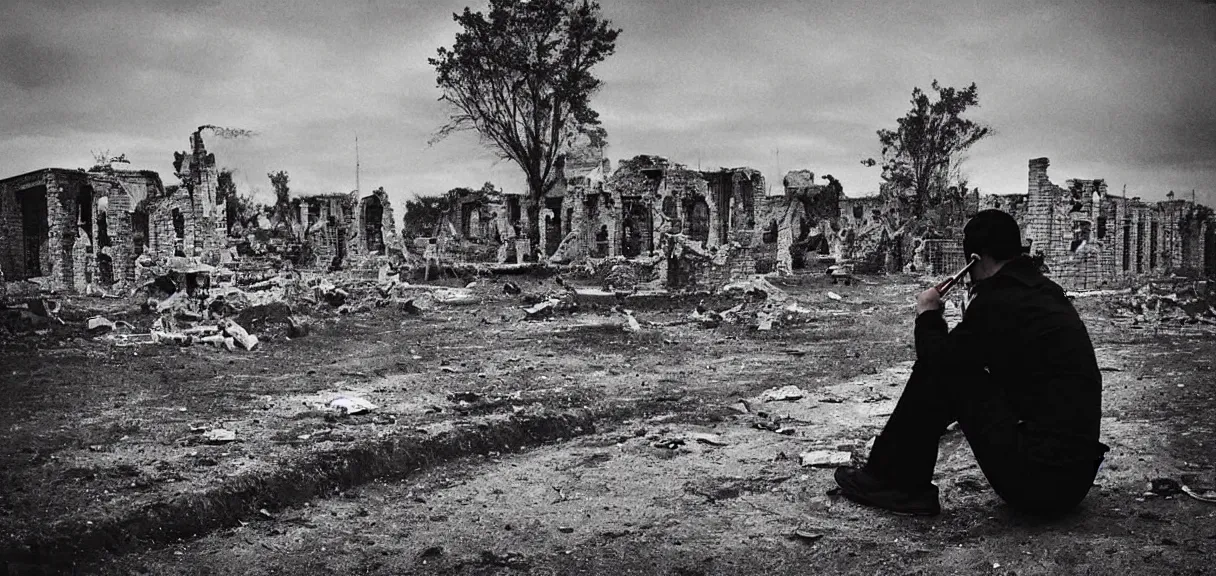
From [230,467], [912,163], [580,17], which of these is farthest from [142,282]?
[912,163]

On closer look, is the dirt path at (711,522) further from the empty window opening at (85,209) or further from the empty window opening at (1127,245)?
the empty window opening at (1127,245)

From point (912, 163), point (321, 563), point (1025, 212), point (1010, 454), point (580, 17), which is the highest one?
point (580, 17)

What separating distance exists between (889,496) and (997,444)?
62 centimetres

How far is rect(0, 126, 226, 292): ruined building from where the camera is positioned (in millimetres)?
6863

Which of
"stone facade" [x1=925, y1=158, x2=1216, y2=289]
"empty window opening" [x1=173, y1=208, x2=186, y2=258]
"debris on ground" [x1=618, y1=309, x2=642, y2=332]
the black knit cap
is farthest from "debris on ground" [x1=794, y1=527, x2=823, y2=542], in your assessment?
"empty window opening" [x1=173, y1=208, x2=186, y2=258]

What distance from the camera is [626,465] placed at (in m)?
4.61

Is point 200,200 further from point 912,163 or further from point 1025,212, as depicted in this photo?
point 912,163

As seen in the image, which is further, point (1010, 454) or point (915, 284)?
point (915, 284)

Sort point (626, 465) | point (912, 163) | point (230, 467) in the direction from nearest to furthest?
point (230, 467) < point (626, 465) < point (912, 163)

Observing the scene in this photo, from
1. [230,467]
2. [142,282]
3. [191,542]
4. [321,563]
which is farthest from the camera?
[142,282]

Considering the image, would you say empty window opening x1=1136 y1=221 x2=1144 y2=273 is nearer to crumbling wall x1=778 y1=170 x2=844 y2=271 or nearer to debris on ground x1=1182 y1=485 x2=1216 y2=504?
crumbling wall x1=778 y1=170 x2=844 y2=271

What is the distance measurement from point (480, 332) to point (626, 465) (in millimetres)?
5949

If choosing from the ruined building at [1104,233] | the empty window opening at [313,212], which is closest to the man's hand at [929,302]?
the ruined building at [1104,233]

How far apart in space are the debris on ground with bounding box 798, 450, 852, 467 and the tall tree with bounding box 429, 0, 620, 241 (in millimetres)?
19800
